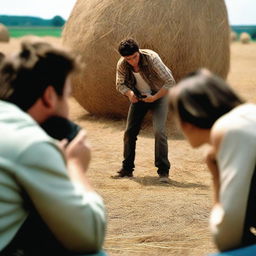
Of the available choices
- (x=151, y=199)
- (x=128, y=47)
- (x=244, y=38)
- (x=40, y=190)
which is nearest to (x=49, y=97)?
(x=40, y=190)

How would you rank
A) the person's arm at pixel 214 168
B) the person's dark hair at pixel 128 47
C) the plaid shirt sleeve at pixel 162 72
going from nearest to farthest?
the person's arm at pixel 214 168 < the person's dark hair at pixel 128 47 < the plaid shirt sleeve at pixel 162 72

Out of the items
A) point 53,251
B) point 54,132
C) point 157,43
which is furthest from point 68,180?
point 157,43

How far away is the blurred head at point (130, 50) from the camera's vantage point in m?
5.61

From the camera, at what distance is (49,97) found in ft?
6.37

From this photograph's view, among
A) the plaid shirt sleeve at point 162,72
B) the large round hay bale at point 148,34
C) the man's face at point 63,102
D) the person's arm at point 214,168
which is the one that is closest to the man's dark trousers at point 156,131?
the plaid shirt sleeve at point 162,72

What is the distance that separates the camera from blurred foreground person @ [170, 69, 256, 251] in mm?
2004

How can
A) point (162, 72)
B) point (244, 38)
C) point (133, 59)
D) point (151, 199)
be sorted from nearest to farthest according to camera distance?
point (151, 199) → point (133, 59) → point (162, 72) → point (244, 38)

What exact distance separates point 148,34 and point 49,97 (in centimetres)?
629

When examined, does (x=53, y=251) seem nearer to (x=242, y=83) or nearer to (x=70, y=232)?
(x=70, y=232)

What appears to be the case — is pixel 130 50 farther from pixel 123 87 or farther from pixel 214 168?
A: pixel 214 168

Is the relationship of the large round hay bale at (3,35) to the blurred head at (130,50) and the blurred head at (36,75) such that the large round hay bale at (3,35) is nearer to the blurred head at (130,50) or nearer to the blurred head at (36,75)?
the blurred head at (130,50)

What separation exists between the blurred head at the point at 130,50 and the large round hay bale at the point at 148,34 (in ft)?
7.72

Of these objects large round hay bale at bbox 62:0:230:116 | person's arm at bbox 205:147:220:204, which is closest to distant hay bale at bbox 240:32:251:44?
large round hay bale at bbox 62:0:230:116

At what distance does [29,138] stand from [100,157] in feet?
17.5
